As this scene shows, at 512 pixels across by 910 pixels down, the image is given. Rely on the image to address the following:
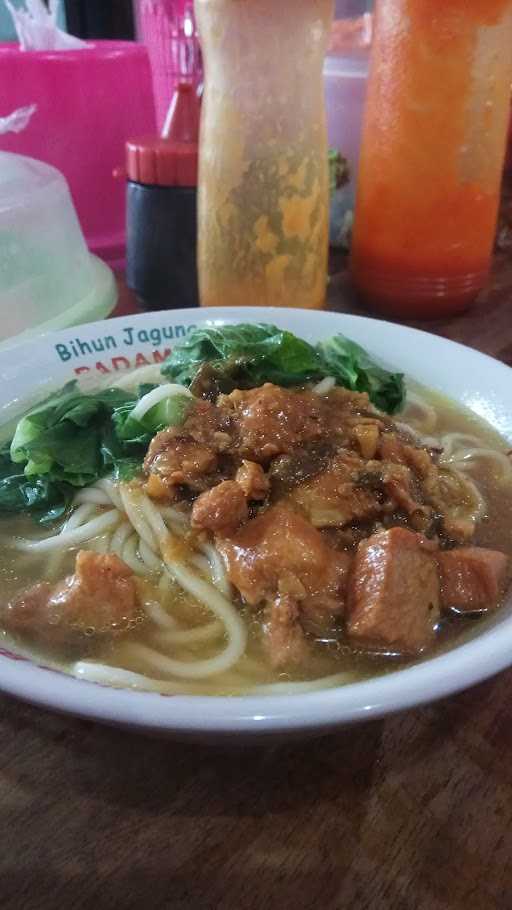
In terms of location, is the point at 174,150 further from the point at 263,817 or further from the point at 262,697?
the point at 263,817

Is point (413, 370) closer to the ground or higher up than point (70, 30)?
closer to the ground

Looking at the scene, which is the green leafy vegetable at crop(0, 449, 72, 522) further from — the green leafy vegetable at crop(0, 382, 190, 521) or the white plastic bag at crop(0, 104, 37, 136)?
the white plastic bag at crop(0, 104, 37, 136)

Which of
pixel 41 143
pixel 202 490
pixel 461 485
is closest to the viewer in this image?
pixel 202 490

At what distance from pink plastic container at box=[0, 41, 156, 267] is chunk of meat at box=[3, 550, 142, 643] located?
2.27 m

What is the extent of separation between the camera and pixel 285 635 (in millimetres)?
1246

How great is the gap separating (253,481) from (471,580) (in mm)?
470

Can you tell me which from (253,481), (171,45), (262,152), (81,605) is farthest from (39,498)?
(171,45)

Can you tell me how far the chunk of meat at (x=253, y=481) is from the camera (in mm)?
1432

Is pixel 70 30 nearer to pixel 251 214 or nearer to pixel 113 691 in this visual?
pixel 251 214

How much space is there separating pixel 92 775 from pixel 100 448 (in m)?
0.82

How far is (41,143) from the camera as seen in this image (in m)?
2.98

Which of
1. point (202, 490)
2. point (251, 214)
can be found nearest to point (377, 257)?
point (251, 214)

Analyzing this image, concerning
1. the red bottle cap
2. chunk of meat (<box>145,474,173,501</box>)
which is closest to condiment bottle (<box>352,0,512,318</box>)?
the red bottle cap

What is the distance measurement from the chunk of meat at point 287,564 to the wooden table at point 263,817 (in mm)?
253
